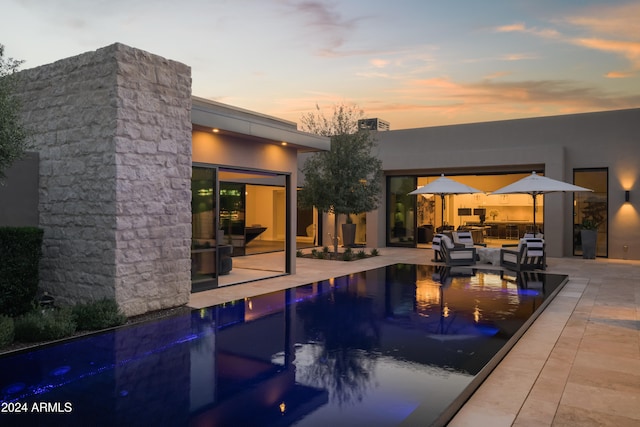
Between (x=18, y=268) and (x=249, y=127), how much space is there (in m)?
4.82

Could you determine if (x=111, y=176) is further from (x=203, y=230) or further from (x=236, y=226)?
(x=236, y=226)

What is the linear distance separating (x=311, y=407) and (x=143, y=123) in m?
5.28

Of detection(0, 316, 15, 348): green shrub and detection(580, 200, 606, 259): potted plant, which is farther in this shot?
detection(580, 200, 606, 259): potted plant

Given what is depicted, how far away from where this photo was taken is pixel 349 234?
19906 mm

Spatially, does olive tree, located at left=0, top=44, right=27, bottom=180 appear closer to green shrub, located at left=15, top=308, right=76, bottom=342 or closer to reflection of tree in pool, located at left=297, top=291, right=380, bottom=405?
green shrub, located at left=15, top=308, right=76, bottom=342

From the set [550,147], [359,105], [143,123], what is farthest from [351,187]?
[143,123]

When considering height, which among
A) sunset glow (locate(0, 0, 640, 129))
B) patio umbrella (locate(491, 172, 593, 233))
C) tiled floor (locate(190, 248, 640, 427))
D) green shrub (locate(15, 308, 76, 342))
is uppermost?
sunset glow (locate(0, 0, 640, 129))

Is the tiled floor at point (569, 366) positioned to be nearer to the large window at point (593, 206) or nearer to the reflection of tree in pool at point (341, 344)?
the reflection of tree in pool at point (341, 344)

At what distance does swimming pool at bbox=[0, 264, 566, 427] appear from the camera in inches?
147

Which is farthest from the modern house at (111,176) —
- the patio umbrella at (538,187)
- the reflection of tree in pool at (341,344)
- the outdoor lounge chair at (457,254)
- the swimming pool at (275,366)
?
the patio umbrella at (538,187)

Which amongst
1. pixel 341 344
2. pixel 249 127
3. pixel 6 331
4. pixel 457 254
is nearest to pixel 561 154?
pixel 457 254

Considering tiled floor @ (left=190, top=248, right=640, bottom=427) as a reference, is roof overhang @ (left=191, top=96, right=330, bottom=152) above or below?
above

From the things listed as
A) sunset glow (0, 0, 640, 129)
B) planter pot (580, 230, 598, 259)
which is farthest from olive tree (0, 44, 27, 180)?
planter pot (580, 230, 598, 259)

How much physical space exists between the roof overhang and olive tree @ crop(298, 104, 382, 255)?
13.1 ft
